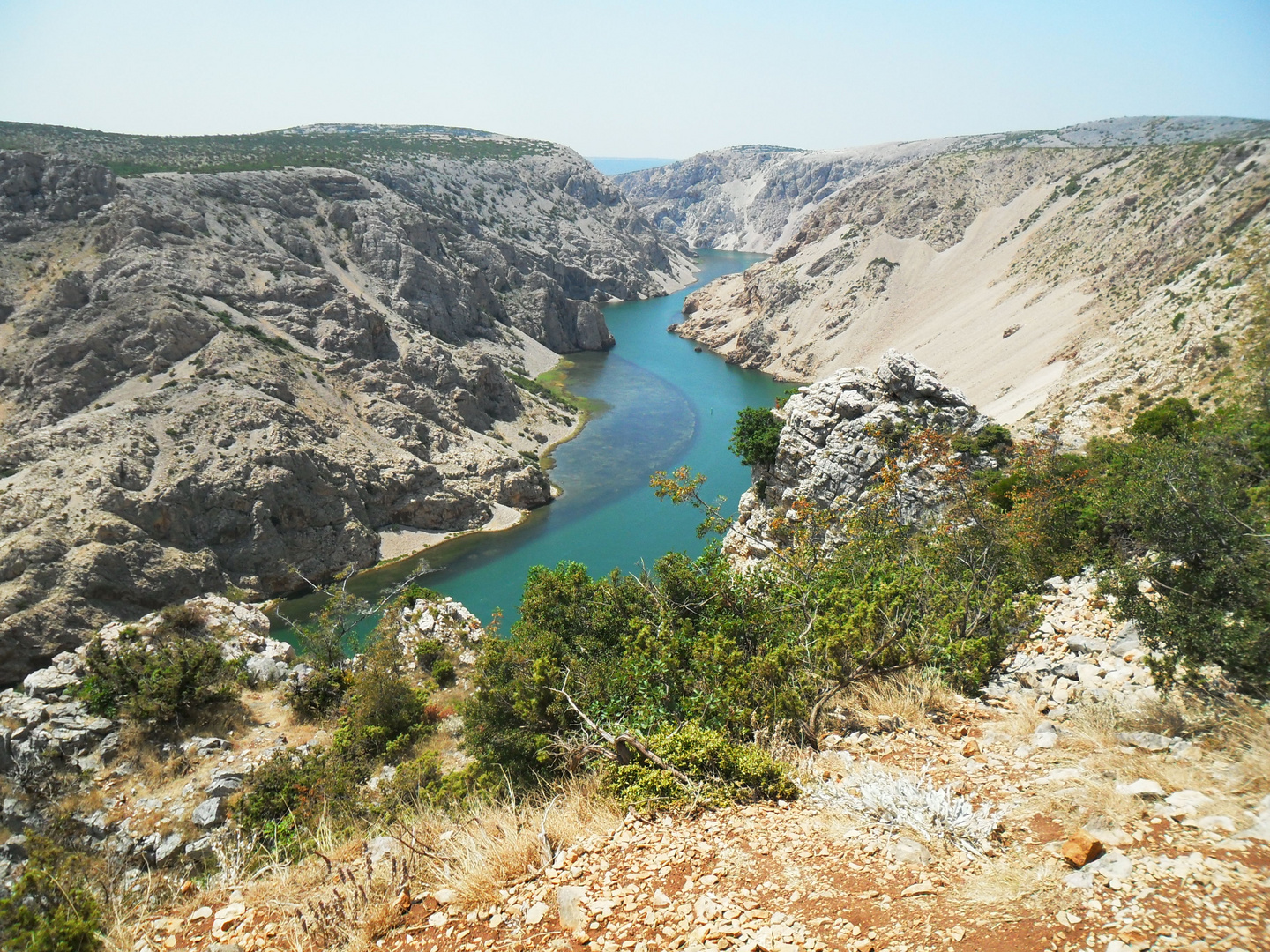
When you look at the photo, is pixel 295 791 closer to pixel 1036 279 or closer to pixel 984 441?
pixel 984 441

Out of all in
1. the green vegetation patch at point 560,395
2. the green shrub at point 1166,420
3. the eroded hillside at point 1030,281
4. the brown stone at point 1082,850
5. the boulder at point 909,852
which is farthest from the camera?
the green vegetation patch at point 560,395

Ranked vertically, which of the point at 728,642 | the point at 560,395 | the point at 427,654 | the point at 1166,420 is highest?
the point at 1166,420

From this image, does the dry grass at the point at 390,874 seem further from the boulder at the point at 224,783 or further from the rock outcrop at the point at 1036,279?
the rock outcrop at the point at 1036,279

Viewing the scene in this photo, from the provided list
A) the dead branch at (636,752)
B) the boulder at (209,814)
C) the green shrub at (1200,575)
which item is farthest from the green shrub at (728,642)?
the boulder at (209,814)

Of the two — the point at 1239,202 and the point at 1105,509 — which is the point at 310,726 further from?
the point at 1239,202

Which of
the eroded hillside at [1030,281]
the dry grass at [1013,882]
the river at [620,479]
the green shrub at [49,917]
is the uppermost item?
the eroded hillside at [1030,281]

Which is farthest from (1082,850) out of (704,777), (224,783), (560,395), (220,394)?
(560,395)
